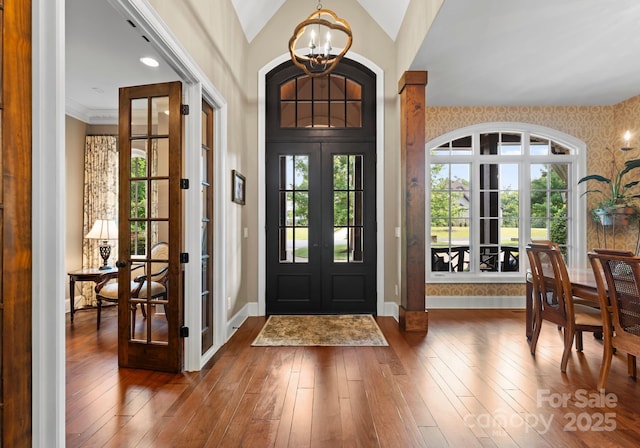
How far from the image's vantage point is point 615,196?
538 cm

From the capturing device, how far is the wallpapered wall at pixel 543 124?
18.6 ft

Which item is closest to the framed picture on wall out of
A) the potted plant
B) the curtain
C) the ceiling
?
the ceiling

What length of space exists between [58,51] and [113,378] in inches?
98.0

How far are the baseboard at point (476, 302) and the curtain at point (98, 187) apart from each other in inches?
195

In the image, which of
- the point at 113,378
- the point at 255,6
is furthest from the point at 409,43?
the point at 113,378

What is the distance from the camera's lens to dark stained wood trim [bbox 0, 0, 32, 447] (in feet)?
4.44

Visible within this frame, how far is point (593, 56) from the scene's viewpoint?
4125mm

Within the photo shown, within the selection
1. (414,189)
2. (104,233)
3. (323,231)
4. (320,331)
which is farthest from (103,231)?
(414,189)

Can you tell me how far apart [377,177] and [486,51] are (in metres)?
1.89

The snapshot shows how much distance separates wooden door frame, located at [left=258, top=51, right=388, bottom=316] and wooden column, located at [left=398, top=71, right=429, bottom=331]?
0.67 m

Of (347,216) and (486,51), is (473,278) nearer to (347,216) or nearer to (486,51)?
(347,216)

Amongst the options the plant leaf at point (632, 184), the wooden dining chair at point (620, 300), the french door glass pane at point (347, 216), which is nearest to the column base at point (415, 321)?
the french door glass pane at point (347, 216)

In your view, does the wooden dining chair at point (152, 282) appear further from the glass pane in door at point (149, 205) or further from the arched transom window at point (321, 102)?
the arched transom window at point (321, 102)

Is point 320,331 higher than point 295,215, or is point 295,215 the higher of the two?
point 295,215
